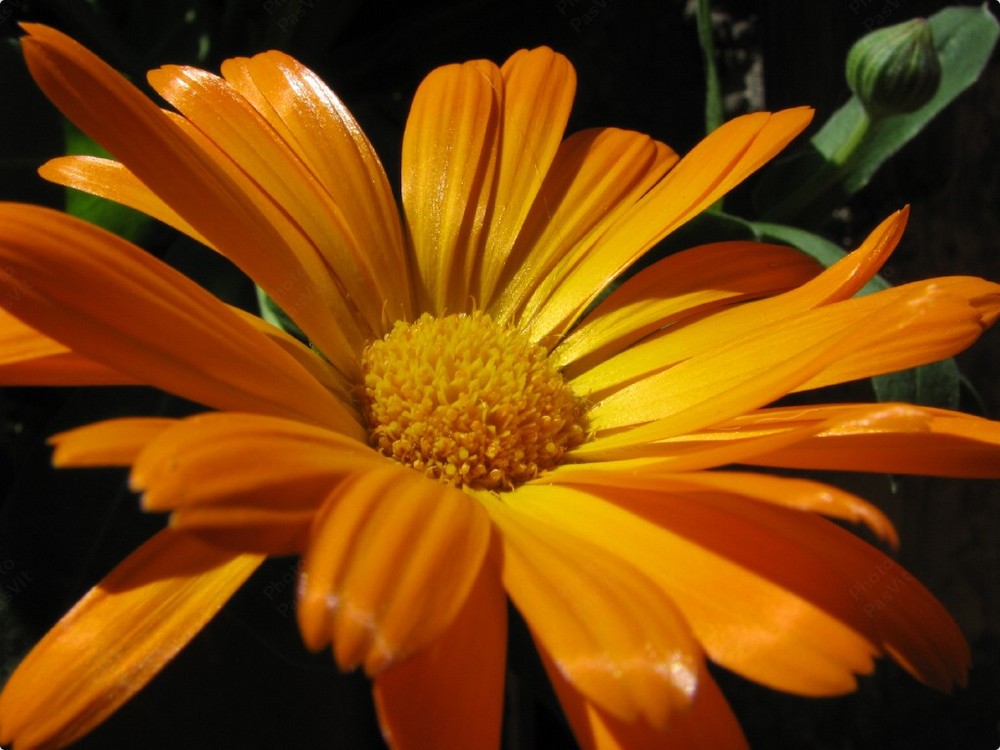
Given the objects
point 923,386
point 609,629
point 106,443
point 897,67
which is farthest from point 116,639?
point 897,67

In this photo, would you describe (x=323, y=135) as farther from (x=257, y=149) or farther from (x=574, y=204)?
(x=574, y=204)

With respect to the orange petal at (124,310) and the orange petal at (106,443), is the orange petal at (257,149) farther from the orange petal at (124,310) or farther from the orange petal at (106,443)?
the orange petal at (106,443)

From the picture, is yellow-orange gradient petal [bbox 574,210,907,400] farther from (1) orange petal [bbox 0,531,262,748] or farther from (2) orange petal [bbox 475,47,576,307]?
(1) orange petal [bbox 0,531,262,748]

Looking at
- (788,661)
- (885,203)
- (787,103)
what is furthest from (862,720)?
(788,661)

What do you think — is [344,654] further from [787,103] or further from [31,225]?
[787,103]

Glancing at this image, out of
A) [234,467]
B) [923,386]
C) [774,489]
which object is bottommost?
[923,386]

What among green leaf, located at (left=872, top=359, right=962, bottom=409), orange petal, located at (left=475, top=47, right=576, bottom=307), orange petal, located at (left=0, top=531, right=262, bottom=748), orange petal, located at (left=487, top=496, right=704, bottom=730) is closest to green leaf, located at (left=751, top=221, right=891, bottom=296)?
green leaf, located at (left=872, top=359, right=962, bottom=409)
